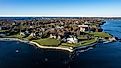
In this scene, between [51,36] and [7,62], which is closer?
[7,62]

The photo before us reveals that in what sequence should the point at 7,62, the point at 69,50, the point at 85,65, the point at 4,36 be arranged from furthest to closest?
the point at 4,36
the point at 69,50
the point at 7,62
the point at 85,65

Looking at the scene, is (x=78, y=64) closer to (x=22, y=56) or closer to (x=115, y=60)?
(x=115, y=60)

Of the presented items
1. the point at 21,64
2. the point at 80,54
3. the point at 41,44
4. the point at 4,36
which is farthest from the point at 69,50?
the point at 4,36

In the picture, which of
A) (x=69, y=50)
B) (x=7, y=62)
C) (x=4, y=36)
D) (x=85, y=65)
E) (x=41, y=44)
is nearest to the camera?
(x=85, y=65)

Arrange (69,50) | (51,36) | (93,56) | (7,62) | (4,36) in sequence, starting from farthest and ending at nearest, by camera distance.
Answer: (4,36) < (51,36) < (69,50) < (93,56) < (7,62)

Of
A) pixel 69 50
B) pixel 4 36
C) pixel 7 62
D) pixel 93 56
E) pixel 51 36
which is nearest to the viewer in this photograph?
pixel 7 62

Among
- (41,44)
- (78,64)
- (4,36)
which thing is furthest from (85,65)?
(4,36)

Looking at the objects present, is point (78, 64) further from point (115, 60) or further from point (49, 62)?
point (115, 60)

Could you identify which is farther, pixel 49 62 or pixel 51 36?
pixel 51 36

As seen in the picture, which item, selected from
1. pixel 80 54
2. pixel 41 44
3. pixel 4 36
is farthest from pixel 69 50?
pixel 4 36
